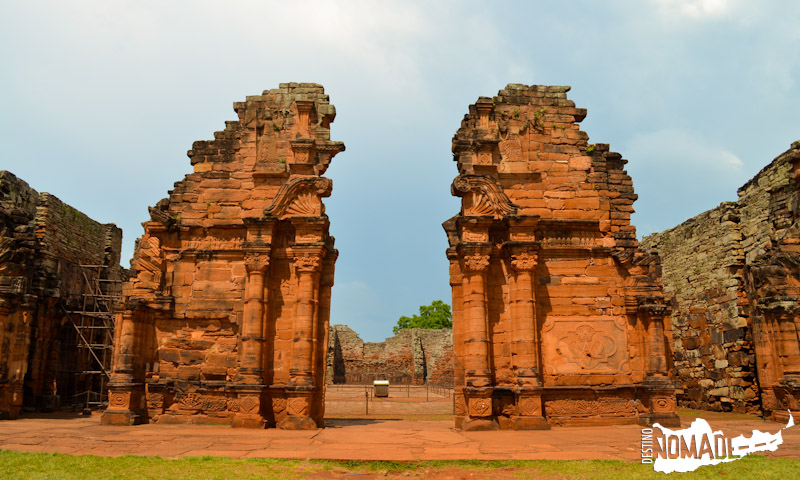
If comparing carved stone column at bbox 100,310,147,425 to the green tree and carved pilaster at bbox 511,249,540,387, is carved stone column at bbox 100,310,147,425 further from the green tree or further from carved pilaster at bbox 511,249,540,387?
the green tree

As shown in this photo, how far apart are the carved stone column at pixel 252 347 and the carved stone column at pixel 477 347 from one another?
397cm

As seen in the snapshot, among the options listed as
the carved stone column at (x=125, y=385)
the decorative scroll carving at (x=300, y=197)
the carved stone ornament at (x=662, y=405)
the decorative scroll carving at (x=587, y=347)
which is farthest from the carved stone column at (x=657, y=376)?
the carved stone column at (x=125, y=385)

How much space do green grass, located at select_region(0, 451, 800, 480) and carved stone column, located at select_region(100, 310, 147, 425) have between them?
395 cm

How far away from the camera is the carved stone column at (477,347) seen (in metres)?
10.6

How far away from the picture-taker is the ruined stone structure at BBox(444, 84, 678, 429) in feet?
36.3

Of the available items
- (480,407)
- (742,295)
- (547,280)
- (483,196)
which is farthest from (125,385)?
(742,295)

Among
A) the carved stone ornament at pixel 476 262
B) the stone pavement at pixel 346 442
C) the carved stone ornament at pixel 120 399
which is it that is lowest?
the stone pavement at pixel 346 442

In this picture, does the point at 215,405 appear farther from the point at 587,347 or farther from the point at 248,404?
the point at 587,347

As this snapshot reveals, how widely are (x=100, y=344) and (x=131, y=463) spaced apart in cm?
1451

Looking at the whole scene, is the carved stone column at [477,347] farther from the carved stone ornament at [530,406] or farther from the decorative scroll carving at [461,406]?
the carved stone ornament at [530,406]

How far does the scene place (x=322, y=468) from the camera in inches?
255

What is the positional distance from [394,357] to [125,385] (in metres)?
29.4

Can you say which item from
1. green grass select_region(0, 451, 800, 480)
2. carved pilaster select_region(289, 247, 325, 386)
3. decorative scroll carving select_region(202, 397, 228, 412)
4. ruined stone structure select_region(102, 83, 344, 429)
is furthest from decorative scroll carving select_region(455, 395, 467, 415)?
decorative scroll carving select_region(202, 397, 228, 412)

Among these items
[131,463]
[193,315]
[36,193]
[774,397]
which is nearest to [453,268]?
[193,315]
